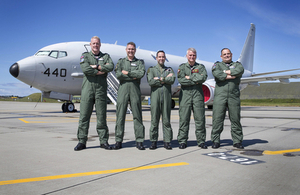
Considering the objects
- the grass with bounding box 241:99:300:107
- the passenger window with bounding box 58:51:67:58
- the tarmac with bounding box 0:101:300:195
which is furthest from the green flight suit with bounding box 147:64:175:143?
the grass with bounding box 241:99:300:107

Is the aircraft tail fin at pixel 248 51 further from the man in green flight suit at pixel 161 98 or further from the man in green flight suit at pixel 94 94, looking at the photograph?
the man in green flight suit at pixel 94 94

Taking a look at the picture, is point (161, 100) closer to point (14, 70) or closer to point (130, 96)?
point (130, 96)

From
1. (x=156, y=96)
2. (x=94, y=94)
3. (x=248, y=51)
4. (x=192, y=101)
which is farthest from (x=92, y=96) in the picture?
(x=248, y=51)

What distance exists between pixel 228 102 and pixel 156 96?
1.39 metres

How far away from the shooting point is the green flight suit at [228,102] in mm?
4887

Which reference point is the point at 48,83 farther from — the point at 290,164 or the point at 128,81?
the point at 290,164

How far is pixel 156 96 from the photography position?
489cm

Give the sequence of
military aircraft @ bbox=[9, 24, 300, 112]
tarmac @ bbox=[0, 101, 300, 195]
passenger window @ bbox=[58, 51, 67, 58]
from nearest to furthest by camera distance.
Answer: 1. tarmac @ bbox=[0, 101, 300, 195]
2. military aircraft @ bbox=[9, 24, 300, 112]
3. passenger window @ bbox=[58, 51, 67, 58]

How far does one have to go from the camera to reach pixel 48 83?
12.7 m

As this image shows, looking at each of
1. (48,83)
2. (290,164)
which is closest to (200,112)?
(290,164)

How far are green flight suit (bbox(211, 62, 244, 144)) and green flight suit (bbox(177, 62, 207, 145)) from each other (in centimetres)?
26

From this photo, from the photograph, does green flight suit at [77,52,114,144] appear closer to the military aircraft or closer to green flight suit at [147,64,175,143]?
green flight suit at [147,64,175,143]

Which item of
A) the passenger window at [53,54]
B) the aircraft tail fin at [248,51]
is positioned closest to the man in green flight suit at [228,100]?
the passenger window at [53,54]

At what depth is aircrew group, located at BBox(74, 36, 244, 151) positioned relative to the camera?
4730 millimetres
